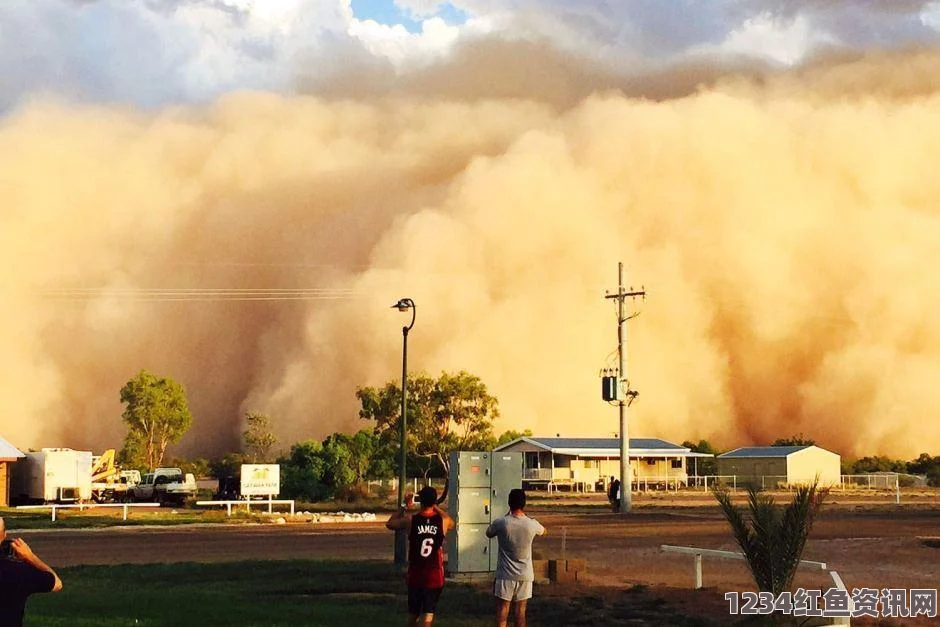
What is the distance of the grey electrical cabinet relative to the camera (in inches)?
714

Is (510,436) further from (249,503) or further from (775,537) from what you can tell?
(775,537)

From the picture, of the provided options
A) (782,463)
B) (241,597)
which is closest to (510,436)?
(782,463)

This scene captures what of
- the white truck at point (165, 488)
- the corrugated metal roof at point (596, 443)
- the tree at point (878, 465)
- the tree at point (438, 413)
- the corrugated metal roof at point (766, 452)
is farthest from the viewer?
the tree at point (878, 465)

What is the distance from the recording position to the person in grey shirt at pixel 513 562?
10.9 m

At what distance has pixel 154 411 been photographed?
248 feet

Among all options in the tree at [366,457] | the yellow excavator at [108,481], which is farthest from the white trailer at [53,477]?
the tree at [366,457]

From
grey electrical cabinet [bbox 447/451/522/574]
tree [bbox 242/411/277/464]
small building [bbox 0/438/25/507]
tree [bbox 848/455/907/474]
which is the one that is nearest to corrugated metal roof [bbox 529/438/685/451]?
tree [bbox 242/411/277/464]

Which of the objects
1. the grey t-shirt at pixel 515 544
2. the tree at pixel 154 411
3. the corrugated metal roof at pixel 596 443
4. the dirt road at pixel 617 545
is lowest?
the dirt road at pixel 617 545

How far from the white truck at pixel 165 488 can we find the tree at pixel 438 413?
40.8 feet

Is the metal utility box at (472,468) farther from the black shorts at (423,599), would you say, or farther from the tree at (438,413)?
the tree at (438,413)

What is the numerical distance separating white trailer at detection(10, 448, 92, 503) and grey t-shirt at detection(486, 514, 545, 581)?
152 ft

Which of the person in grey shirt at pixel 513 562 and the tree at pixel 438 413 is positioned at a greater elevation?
the tree at pixel 438 413

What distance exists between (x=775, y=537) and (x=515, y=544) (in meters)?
3.96

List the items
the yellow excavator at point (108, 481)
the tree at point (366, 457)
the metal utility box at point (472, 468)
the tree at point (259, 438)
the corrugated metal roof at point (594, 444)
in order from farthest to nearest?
the tree at point (259, 438), the corrugated metal roof at point (594, 444), the tree at point (366, 457), the yellow excavator at point (108, 481), the metal utility box at point (472, 468)
